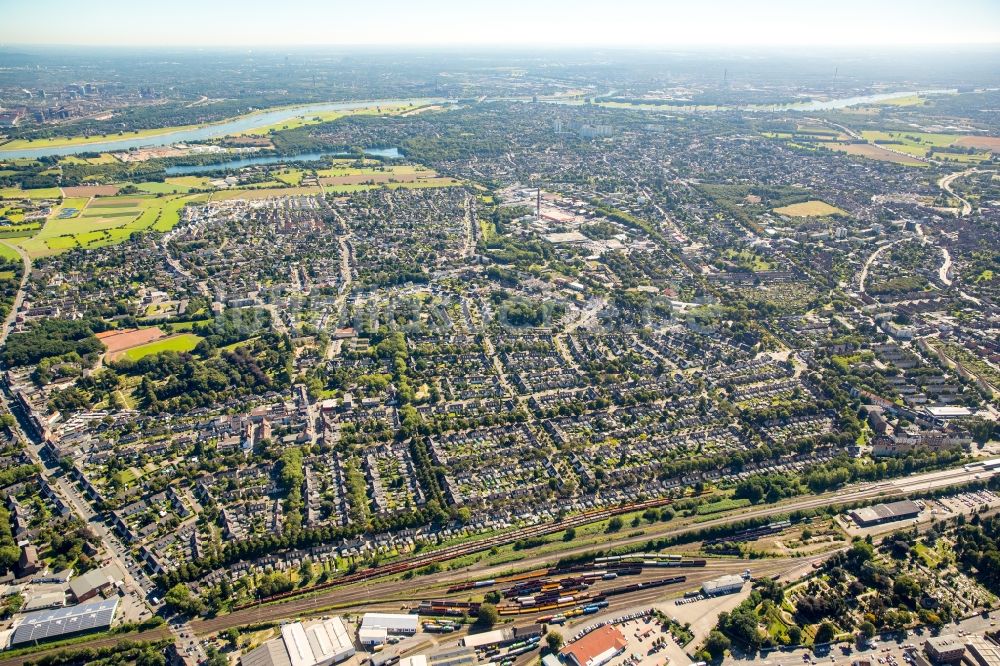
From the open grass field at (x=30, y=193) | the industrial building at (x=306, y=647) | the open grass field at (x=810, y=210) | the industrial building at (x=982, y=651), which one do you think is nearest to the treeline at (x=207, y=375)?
the industrial building at (x=306, y=647)

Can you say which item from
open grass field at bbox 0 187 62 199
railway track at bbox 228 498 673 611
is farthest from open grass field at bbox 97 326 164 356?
open grass field at bbox 0 187 62 199

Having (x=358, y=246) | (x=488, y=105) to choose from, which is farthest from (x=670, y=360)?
(x=488, y=105)

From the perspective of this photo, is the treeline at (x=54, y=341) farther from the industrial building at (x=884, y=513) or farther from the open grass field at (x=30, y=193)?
the industrial building at (x=884, y=513)

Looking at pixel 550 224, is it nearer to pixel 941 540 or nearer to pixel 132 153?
pixel 941 540

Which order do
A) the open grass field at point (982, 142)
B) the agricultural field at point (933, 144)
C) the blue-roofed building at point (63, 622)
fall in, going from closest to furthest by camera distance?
the blue-roofed building at point (63, 622) → the agricultural field at point (933, 144) → the open grass field at point (982, 142)

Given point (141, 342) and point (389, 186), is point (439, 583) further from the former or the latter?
point (389, 186)

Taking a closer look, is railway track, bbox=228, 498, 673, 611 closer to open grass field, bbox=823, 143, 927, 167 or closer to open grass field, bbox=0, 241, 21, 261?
open grass field, bbox=0, 241, 21, 261

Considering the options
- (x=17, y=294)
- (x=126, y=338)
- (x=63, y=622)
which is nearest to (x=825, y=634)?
(x=63, y=622)
